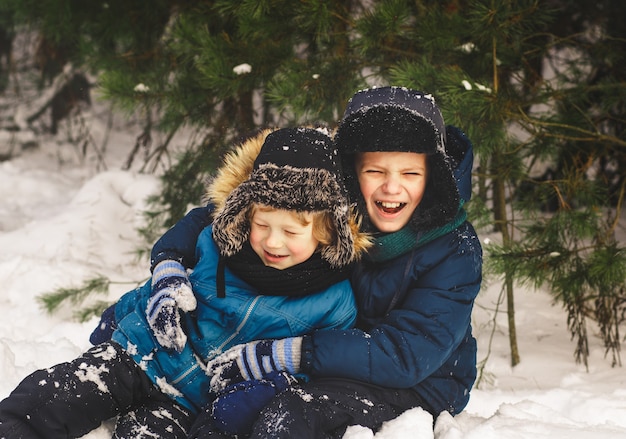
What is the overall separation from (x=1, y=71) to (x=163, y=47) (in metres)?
4.26

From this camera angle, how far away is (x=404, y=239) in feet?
7.89

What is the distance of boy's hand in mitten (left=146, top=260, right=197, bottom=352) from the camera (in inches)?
90.2

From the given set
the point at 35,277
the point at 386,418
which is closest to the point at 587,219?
the point at 386,418

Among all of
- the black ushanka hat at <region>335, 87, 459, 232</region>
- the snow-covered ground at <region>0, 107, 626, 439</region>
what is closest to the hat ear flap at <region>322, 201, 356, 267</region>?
the black ushanka hat at <region>335, 87, 459, 232</region>

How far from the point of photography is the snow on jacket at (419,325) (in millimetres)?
2197

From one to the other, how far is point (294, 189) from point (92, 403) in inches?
37.8

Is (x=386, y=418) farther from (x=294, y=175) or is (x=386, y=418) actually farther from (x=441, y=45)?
(x=441, y=45)

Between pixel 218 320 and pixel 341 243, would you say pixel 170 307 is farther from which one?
pixel 341 243

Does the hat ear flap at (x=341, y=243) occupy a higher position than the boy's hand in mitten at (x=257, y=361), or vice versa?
the hat ear flap at (x=341, y=243)

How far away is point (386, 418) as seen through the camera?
2256mm

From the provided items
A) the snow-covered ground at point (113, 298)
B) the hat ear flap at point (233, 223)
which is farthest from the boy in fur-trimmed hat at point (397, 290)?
the hat ear flap at point (233, 223)

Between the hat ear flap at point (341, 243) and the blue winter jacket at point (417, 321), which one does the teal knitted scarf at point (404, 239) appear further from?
the hat ear flap at point (341, 243)

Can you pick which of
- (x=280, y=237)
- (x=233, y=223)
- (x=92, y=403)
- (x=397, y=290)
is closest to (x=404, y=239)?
(x=397, y=290)

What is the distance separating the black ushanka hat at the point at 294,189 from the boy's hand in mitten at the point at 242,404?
0.48 meters
